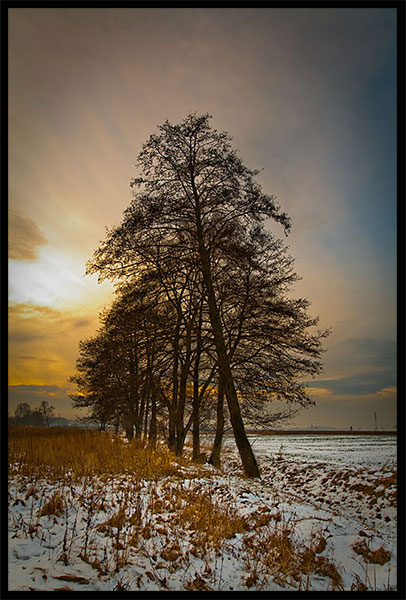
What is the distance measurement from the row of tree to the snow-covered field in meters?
3.30

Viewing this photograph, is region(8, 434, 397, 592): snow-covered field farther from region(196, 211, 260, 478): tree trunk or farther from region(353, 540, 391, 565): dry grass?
region(196, 211, 260, 478): tree trunk

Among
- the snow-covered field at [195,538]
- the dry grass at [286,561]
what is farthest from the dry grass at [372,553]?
A: the dry grass at [286,561]

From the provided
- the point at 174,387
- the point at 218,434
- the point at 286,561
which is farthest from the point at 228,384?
the point at 286,561

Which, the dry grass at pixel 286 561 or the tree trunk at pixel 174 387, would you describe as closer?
the dry grass at pixel 286 561

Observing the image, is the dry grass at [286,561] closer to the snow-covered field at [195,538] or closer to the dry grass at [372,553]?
the snow-covered field at [195,538]

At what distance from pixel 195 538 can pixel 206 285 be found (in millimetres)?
6676

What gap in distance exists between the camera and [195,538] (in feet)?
15.1

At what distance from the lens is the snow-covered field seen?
3693 millimetres

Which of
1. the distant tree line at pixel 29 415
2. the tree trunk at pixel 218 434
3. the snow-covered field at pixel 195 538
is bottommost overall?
the tree trunk at pixel 218 434

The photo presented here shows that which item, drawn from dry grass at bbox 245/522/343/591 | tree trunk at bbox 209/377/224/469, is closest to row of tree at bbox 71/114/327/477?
tree trunk at bbox 209/377/224/469

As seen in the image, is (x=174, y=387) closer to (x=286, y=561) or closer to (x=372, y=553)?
(x=286, y=561)

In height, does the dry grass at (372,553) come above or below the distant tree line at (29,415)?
below

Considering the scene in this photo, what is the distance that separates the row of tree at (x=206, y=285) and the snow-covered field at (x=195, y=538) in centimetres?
330

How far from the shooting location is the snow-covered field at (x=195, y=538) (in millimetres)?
3693
